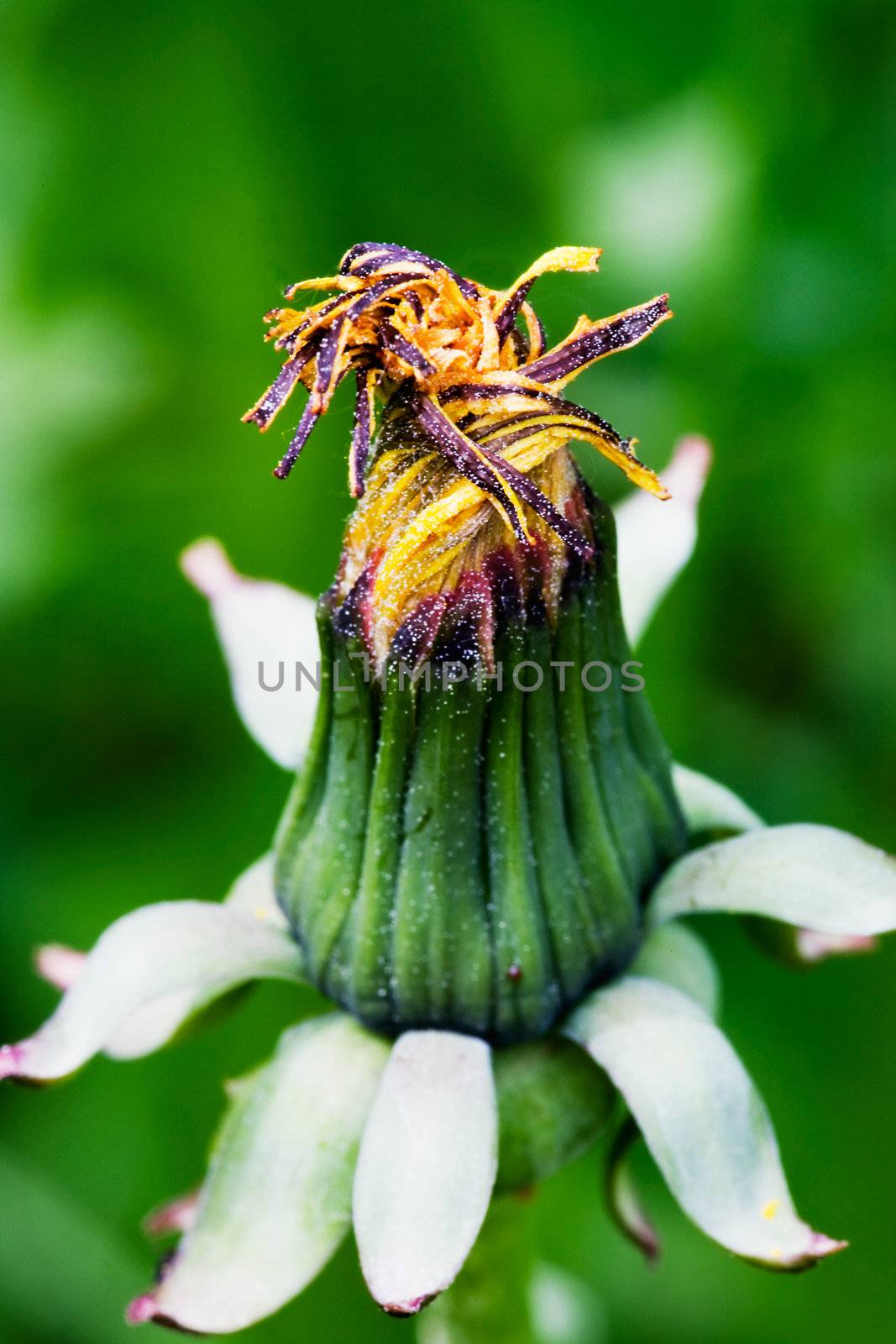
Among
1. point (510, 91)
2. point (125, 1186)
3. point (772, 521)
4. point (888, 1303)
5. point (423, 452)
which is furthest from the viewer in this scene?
point (510, 91)

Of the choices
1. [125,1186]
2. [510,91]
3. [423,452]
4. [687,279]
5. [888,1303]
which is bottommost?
[888,1303]

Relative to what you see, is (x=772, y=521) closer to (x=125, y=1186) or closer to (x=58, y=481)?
(x=58, y=481)

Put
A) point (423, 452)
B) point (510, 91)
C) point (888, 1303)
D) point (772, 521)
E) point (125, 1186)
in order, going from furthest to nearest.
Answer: point (510, 91) < point (772, 521) < point (125, 1186) < point (888, 1303) < point (423, 452)

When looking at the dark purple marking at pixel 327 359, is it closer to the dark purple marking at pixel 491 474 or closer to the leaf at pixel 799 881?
the dark purple marking at pixel 491 474

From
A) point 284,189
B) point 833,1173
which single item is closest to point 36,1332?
point 833,1173

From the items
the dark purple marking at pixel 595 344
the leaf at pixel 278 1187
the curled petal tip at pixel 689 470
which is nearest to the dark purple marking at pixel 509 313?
the dark purple marking at pixel 595 344

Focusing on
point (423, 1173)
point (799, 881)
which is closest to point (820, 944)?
point (799, 881)
